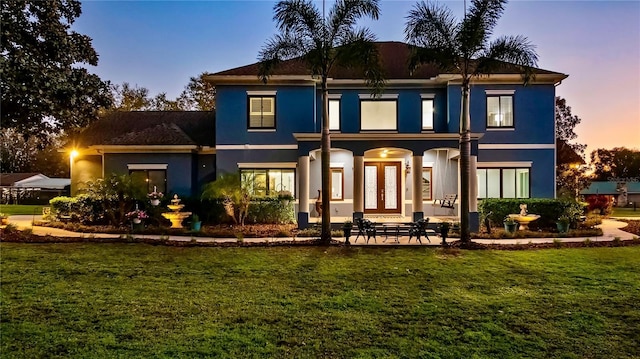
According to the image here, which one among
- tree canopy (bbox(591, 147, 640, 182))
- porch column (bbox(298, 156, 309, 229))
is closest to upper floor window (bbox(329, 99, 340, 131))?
porch column (bbox(298, 156, 309, 229))

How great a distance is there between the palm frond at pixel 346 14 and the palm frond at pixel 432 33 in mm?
1247

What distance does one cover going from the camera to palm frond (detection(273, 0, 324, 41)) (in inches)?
503

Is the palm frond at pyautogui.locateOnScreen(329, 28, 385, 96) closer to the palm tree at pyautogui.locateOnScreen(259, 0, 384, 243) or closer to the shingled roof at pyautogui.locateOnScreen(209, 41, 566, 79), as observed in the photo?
the palm tree at pyautogui.locateOnScreen(259, 0, 384, 243)

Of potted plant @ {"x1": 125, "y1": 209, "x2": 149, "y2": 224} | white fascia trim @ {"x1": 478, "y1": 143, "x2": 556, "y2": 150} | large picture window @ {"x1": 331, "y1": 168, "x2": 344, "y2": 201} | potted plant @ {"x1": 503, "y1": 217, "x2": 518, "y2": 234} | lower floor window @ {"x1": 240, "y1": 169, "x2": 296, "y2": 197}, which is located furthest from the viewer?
large picture window @ {"x1": 331, "y1": 168, "x2": 344, "y2": 201}

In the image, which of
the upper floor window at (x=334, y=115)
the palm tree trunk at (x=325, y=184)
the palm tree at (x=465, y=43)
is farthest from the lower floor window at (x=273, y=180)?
the palm tree at (x=465, y=43)

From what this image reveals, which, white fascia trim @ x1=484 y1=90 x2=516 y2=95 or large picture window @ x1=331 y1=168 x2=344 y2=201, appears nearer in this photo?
white fascia trim @ x1=484 y1=90 x2=516 y2=95

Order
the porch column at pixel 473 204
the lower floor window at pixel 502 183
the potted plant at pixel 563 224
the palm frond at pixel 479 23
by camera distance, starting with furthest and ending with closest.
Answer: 1. the lower floor window at pixel 502 183
2. the porch column at pixel 473 204
3. the potted plant at pixel 563 224
4. the palm frond at pixel 479 23

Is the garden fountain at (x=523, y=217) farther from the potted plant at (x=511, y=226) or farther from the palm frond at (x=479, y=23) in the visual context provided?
the palm frond at (x=479, y=23)

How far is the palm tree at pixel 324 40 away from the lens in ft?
41.9

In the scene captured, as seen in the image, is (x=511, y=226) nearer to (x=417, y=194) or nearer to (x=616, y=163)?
(x=417, y=194)

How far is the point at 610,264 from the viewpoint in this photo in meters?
10.6

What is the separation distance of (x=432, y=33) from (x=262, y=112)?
972cm

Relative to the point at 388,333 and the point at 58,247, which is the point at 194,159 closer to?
the point at 58,247

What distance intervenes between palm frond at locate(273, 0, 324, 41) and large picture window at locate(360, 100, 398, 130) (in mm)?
7700
